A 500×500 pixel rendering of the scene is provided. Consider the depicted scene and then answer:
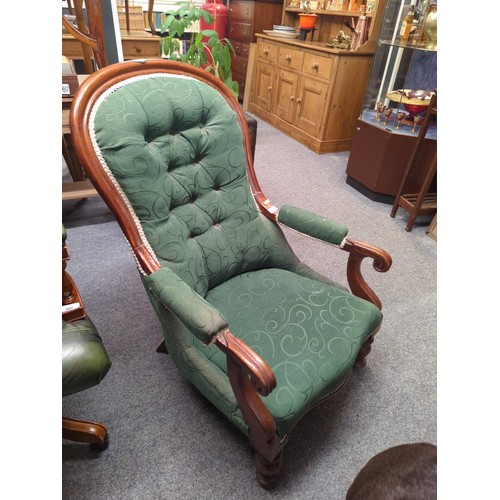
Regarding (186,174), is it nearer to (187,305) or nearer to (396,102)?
(187,305)

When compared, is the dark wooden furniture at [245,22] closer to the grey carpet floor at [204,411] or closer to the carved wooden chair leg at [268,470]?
the grey carpet floor at [204,411]

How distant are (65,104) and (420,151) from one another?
211 centimetres

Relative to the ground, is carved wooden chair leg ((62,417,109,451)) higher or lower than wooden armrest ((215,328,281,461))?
lower

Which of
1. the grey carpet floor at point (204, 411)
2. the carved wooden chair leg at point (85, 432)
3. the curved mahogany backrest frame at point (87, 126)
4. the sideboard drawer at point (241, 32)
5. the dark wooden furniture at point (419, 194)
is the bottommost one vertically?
the grey carpet floor at point (204, 411)

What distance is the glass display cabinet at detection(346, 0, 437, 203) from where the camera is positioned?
7.79 feet

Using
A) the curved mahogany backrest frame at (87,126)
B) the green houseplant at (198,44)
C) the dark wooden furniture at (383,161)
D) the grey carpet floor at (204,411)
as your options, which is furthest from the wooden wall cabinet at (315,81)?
the curved mahogany backrest frame at (87,126)

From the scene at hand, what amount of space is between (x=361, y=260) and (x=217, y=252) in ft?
1.63

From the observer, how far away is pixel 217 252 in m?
1.20

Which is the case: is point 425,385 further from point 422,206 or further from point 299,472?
point 422,206

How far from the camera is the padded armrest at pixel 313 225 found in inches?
47.6

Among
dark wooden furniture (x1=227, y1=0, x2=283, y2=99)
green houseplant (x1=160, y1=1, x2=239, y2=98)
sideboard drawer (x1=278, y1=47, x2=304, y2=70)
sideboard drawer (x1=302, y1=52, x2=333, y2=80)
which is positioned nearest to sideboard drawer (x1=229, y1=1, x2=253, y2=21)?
dark wooden furniture (x1=227, y1=0, x2=283, y2=99)

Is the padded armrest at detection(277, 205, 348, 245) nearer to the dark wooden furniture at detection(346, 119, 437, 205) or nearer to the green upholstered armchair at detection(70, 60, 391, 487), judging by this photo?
the green upholstered armchair at detection(70, 60, 391, 487)

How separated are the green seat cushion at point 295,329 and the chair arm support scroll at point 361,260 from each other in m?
0.10

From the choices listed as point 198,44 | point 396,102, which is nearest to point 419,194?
point 396,102
